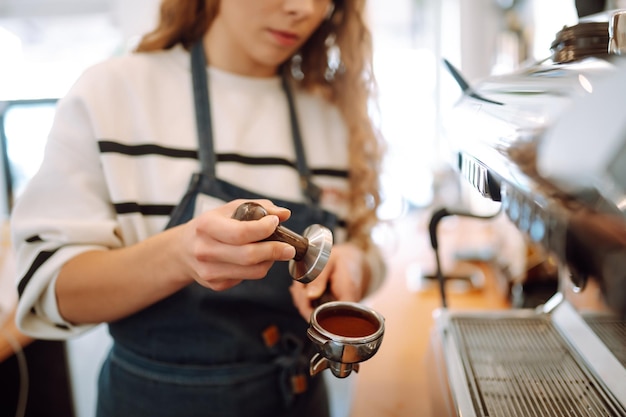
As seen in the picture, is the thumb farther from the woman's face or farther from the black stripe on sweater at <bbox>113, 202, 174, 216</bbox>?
the woman's face

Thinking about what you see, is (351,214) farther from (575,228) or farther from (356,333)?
(575,228)

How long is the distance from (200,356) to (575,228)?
2.25 feet

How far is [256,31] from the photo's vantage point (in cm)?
83

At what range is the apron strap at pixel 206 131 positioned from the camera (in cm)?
84

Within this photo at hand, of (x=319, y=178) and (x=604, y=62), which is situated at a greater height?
(x=604, y=62)

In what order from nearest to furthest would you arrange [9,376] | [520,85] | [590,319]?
[520,85]
[590,319]
[9,376]

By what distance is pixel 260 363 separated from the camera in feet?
2.74

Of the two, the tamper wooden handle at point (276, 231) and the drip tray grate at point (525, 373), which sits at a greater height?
the tamper wooden handle at point (276, 231)

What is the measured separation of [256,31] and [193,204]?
35 centimetres

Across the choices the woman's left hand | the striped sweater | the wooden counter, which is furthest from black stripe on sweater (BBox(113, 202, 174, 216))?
the wooden counter

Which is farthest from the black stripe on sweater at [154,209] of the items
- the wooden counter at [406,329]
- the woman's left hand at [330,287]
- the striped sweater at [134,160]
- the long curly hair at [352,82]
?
the wooden counter at [406,329]

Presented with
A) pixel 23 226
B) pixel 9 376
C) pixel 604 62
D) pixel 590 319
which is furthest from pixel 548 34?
pixel 9 376

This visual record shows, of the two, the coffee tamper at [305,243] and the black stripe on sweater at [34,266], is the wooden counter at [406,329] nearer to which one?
the coffee tamper at [305,243]

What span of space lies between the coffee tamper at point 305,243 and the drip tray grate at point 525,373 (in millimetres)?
265
